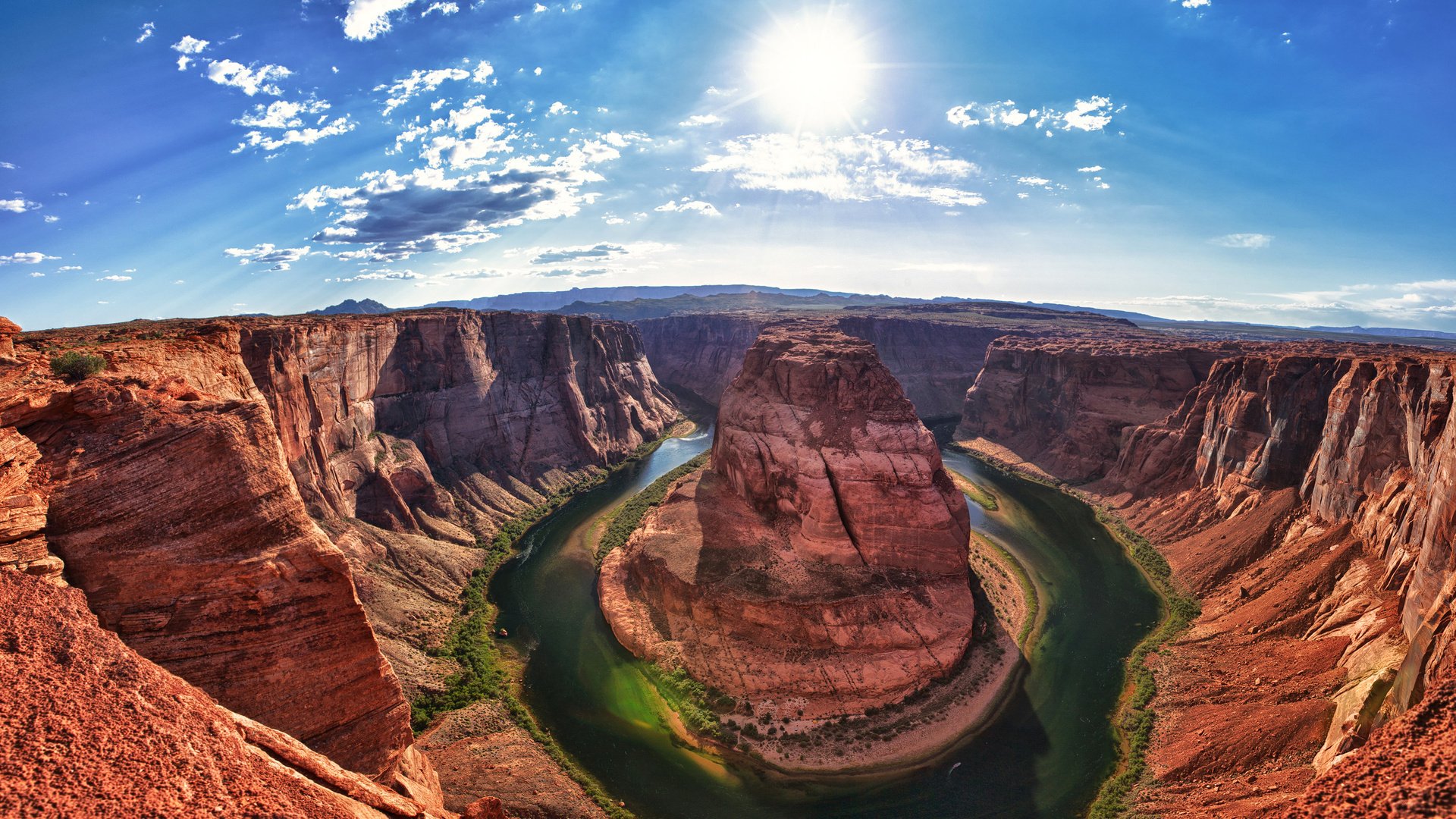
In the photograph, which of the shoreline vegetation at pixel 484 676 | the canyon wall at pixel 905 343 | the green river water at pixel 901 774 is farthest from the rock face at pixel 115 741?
the canyon wall at pixel 905 343

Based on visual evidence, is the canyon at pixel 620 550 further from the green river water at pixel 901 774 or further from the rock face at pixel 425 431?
the green river water at pixel 901 774

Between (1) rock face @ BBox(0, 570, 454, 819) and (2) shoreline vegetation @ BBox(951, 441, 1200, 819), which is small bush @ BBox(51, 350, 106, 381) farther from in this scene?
(2) shoreline vegetation @ BBox(951, 441, 1200, 819)

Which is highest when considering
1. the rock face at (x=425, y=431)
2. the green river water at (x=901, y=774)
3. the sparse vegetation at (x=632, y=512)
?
the rock face at (x=425, y=431)

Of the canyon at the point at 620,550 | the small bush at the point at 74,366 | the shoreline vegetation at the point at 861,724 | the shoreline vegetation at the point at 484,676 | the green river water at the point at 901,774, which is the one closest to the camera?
the canyon at the point at 620,550

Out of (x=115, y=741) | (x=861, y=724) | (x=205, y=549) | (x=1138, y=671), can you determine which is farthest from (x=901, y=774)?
(x=205, y=549)

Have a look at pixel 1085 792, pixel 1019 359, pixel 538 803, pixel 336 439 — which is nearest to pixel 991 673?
pixel 1085 792

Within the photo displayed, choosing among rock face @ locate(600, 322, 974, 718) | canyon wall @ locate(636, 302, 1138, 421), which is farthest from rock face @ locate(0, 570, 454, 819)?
canyon wall @ locate(636, 302, 1138, 421)

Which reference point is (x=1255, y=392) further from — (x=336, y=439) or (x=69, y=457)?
(x=336, y=439)
